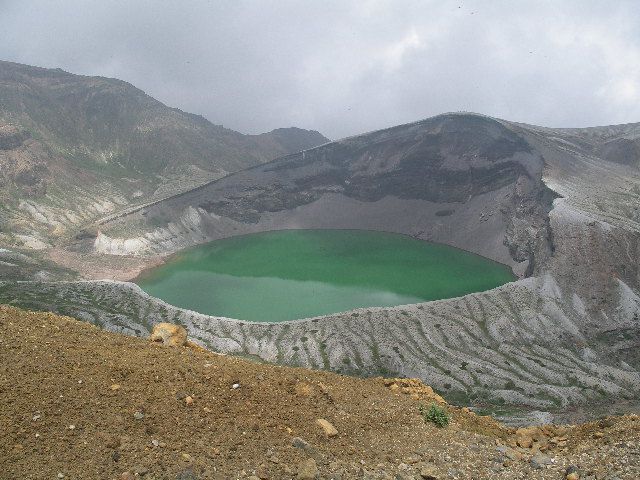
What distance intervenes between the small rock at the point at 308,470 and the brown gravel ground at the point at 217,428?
1.2 inches

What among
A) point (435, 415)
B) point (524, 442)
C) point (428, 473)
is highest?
point (435, 415)

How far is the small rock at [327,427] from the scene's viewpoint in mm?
11656

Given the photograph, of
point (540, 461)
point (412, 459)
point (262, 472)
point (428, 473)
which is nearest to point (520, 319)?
point (540, 461)

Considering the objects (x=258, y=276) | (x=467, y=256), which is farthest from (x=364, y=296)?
(x=467, y=256)

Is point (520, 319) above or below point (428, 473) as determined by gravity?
below

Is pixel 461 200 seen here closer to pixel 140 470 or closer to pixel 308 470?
pixel 308 470

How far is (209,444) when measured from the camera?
34.7 feet

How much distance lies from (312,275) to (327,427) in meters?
116

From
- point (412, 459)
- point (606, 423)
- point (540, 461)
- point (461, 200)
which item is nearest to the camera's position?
point (412, 459)

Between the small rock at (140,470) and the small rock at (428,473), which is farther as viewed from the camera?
the small rock at (428,473)

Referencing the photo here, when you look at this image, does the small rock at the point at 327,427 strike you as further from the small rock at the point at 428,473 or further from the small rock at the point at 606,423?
the small rock at the point at 606,423

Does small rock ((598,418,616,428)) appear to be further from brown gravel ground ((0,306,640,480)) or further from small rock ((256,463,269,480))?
small rock ((256,463,269,480))

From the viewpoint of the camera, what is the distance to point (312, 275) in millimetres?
127438

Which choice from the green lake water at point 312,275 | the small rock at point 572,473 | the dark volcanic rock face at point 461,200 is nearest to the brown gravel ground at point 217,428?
the small rock at point 572,473
